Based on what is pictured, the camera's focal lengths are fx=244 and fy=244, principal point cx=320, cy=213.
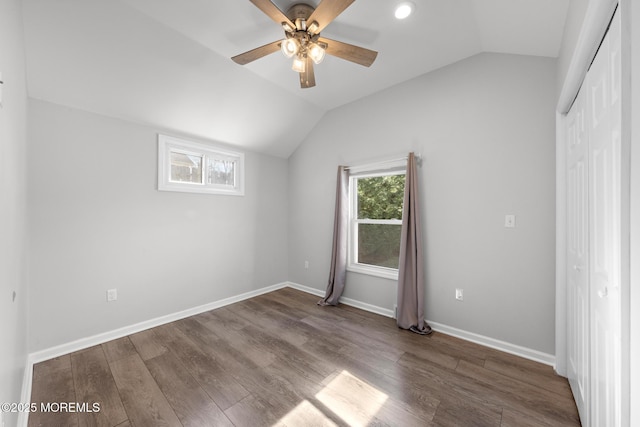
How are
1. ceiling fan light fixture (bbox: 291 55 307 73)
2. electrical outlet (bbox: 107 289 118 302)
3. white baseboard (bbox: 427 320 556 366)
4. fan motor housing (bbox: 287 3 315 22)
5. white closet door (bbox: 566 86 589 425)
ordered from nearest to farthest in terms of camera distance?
white closet door (bbox: 566 86 589 425)
fan motor housing (bbox: 287 3 315 22)
ceiling fan light fixture (bbox: 291 55 307 73)
white baseboard (bbox: 427 320 556 366)
electrical outlet (bbox: 107 289 118 302)

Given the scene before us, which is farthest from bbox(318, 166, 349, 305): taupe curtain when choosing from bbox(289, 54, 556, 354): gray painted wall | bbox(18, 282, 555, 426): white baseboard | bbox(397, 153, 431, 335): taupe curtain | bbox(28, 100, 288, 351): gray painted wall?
bbox(28, 100, 288, 351): gray painted wall

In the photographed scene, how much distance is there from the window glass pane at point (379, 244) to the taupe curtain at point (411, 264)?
34cm

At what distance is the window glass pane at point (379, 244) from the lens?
312 centimetres

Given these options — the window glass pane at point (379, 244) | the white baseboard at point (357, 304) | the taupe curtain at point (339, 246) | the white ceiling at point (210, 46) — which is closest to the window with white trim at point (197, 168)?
the white ceiling at point (210, 46)

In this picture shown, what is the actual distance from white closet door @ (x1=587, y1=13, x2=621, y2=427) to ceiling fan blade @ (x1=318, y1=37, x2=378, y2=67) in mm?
1268

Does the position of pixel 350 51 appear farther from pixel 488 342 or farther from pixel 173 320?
pixel 173 320

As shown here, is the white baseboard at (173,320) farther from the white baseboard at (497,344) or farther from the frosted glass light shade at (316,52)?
the frosted glass light shade at (316,52)

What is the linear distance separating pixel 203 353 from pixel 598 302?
276 cm

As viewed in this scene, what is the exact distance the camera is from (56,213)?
7.25 ft

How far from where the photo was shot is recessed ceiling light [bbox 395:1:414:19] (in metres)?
1.81

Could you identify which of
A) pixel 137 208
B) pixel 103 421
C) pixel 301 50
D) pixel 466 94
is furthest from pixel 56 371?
pixel 466 94

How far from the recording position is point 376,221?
329 cm

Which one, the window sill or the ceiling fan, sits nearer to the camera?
the ceiling fan

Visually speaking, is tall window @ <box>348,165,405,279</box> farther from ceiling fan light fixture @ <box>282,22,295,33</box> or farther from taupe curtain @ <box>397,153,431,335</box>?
ceiling fan light fixture @ <box>282,22,295,33</box>
